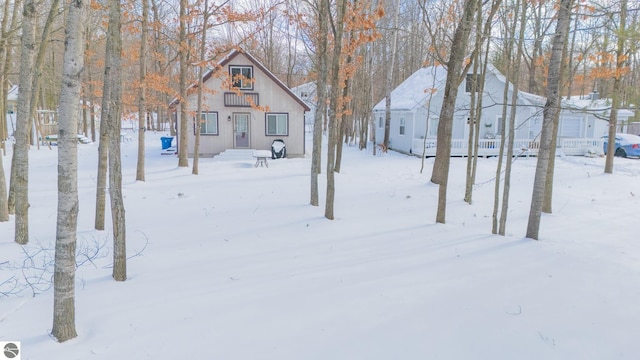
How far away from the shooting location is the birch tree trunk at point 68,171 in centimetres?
321

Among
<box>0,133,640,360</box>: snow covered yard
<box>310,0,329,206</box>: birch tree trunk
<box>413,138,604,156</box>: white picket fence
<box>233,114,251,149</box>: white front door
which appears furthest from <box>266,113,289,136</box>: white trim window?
<box>310,0,329,206</box>: birch tree trunk

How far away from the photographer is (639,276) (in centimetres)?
501

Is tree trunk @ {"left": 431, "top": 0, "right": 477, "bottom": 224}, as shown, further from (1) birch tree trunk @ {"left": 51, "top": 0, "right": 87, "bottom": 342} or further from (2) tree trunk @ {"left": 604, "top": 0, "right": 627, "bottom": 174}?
(1) birch tree trunk @ {"left": 51, "top": 0, "right": 87, "bottom": 342}

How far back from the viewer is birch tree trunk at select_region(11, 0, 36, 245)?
19.2 feet

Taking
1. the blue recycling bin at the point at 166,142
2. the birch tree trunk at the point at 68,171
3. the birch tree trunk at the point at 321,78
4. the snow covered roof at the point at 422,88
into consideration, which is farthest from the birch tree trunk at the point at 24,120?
the blue recycling bin at the point at 166,142

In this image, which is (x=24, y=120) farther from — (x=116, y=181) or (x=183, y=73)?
(x=183, y=73)

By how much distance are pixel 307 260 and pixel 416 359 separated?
2.51 metres

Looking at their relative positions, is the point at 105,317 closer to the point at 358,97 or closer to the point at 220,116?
the point at 220,116

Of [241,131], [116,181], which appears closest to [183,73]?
[241,131]

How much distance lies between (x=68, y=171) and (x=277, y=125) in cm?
1787

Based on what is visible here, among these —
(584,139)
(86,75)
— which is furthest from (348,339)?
(86,75)

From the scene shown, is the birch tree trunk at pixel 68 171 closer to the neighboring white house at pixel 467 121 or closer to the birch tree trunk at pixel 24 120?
the birch tree trunk at pixel 24 120

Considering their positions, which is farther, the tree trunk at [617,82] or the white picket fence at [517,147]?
the white picket fence at [517,147]

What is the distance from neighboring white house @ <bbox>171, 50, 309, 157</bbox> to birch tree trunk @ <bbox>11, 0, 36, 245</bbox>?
13.8 metres
